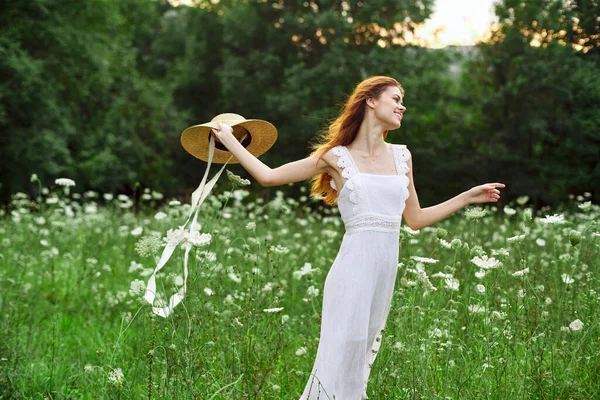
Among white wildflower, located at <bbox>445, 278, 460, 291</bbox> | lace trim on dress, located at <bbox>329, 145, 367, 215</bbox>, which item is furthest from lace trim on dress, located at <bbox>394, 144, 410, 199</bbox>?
white wildflower, located at <bbox>445, 278, 460, 291</bbox>

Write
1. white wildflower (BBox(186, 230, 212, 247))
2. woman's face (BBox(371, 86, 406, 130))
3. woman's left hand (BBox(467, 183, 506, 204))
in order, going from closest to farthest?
1. white wildflower (BBox(186, 230, 212, 247))
2. woman's face (BBox(371, 86, 406, 130))
3. woman's left hand (BBox(467, 183, 506, 204))

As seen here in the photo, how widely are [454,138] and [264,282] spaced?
56.3 ft

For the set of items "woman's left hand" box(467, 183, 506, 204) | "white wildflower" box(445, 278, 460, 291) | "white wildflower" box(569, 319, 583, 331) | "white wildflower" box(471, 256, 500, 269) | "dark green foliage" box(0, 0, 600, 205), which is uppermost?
"woman's left hand" box(467, 183, 506, 204)

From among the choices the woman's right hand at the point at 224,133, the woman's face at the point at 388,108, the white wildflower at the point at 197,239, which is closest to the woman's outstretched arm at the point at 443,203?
the woman's face at the point at 388,108

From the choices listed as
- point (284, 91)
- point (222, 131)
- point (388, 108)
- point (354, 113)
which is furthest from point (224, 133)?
point (284, 91)

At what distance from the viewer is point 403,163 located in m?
3.35

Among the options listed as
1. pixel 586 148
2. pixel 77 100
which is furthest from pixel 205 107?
pixel 586 148

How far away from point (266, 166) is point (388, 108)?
0.66 m

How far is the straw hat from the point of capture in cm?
331

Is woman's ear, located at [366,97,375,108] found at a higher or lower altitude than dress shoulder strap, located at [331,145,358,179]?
higher

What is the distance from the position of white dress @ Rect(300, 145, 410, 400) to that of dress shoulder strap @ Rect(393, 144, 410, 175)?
9cm

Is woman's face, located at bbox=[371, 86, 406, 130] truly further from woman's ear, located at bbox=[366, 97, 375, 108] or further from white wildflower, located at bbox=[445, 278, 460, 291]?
white wildflower, located at bbox=[445, 278, 460, 291]

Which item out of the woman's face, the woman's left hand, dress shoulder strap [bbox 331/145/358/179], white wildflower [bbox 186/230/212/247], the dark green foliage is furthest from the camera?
the dark green foliage

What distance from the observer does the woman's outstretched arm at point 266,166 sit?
315 centimetres
